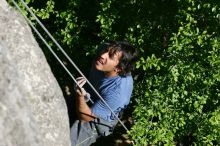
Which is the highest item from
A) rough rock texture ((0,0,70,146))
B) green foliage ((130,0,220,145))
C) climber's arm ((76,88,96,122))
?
rough rock texture ((0,0,70,146))

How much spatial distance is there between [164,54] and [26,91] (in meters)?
2.47

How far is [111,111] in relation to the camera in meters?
5.77

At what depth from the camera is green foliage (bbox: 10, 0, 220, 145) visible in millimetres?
6246

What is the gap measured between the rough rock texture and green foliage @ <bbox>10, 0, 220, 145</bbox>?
1.66 m

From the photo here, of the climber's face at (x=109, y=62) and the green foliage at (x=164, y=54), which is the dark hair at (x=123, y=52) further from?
the green foliage at (x=164, y=54)

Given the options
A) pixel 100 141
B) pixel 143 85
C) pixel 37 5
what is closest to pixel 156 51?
pixel 143 85

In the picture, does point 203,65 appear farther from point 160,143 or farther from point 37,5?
point 37,5

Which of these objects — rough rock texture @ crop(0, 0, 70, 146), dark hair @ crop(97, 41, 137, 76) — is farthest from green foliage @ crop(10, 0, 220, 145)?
rough rock texture @ crop(0, 0, 70, 146)

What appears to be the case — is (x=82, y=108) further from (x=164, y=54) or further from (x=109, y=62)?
(x=164, y=54)

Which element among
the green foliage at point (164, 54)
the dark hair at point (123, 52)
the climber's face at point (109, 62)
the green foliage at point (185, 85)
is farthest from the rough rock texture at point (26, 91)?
the green foliage at point (185, 85)

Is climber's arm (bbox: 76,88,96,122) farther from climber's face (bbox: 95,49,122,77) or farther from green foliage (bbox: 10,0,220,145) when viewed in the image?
green foliage (bbox: 10,0,220,145)

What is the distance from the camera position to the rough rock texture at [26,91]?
3846 mm

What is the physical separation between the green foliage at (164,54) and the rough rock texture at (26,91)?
5.43 ft

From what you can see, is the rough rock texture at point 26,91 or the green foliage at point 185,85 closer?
the rough rock texture at point 26,91
